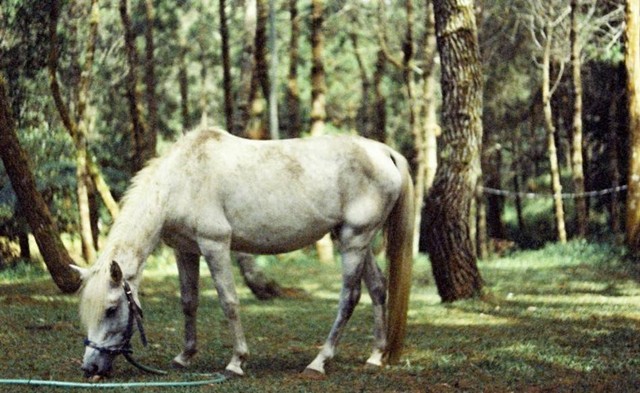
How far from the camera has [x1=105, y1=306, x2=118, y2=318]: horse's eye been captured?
7914 mm

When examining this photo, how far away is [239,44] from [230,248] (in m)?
32.4

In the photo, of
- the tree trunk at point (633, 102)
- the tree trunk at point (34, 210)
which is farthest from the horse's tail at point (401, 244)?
the tree trunk at point (633, 102)

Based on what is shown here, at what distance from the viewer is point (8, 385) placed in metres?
7.48

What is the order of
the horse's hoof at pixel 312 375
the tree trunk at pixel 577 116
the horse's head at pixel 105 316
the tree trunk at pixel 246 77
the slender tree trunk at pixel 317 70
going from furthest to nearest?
1. the tree trunk at pixel 577 116
2. the slender tree trunk at pixel 317 70
3. the tree trunk at pixel 246 77
4. the horse's hoof at pixel 312 375
5. the horse's head at pixel 105 316

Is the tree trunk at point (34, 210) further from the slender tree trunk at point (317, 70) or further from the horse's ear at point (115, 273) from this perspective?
the slender tree trunk at point (317, 70)

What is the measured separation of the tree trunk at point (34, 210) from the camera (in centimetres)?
1188

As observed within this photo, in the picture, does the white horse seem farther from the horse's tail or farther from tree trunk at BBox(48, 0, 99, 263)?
tree trunk at BBox(48, 0, 99, 263)

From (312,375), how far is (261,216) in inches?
59.6

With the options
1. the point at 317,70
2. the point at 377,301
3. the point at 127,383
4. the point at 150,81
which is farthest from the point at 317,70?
the point at 127,383

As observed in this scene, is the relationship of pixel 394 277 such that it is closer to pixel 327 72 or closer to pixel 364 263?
pixel 364 263

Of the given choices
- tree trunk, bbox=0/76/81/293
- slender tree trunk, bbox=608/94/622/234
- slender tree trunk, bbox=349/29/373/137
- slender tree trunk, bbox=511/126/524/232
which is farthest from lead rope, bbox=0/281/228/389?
slender tree trunk, bbox=511/126/524/232

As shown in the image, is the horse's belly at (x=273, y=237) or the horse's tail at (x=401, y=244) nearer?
the horse's belly at (x=273, y=237)

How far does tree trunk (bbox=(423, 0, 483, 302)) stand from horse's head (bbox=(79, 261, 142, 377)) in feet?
20.6

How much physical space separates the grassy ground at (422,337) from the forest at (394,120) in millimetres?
108
